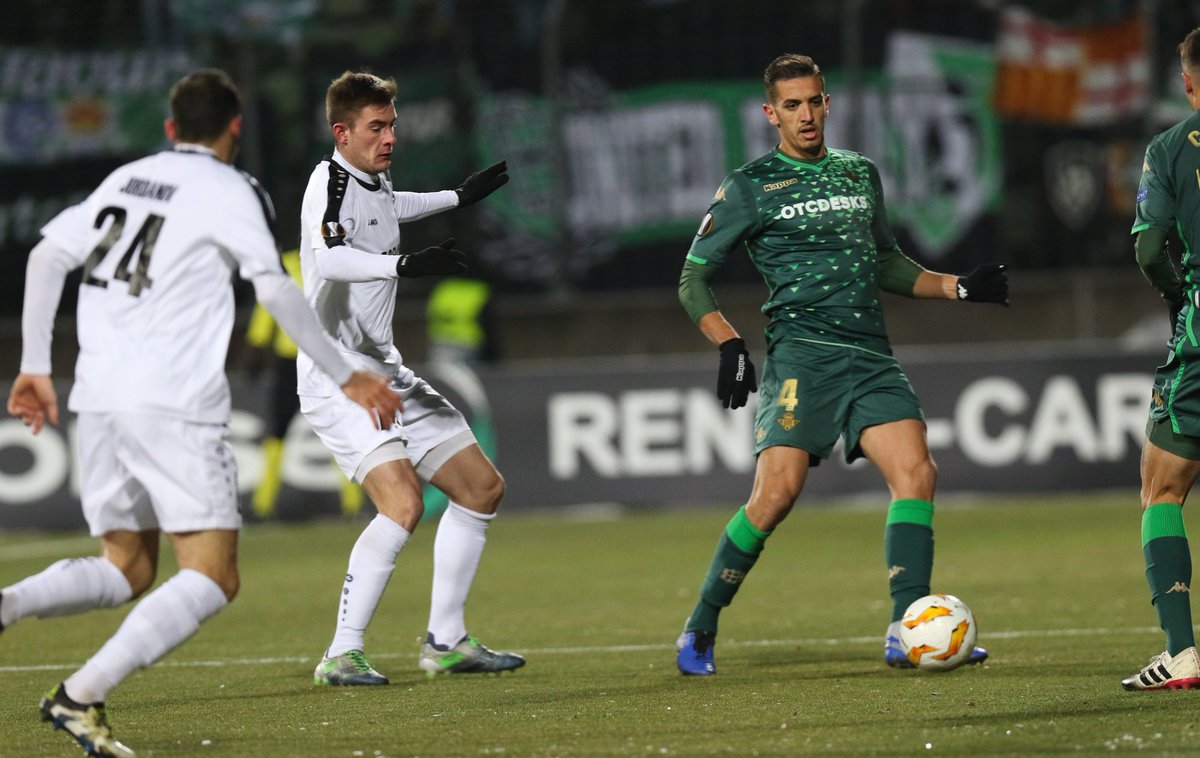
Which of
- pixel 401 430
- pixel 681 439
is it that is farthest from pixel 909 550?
pixel 681 439

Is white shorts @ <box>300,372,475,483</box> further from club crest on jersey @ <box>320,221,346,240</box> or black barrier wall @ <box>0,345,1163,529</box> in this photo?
black barrier wall @ <box>0,345,1163,529</box>

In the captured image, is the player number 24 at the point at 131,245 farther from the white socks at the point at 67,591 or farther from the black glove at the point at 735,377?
the black glove at the point at 735,377

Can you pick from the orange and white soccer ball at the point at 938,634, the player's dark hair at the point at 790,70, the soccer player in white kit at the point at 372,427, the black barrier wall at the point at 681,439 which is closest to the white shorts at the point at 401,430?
the soccer player in white kit at the point at 372,427

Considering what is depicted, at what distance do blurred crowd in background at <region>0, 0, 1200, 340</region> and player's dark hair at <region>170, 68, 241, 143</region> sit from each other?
12.2m

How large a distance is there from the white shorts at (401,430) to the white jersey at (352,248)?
0.07 metres

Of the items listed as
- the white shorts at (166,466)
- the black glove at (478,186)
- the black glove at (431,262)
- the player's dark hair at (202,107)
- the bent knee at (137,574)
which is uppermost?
the player's dark hair at (202,107)

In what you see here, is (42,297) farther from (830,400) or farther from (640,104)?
(640,104)

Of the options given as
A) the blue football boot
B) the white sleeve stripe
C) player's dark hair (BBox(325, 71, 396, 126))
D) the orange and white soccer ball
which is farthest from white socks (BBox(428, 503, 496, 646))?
the white sleeve stripe

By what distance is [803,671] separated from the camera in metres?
6.95

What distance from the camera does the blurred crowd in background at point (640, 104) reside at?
17.5 metres

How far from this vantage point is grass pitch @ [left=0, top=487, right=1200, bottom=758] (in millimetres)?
5449

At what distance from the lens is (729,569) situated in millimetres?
7055

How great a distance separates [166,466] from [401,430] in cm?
191

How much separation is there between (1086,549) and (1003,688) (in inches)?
214
